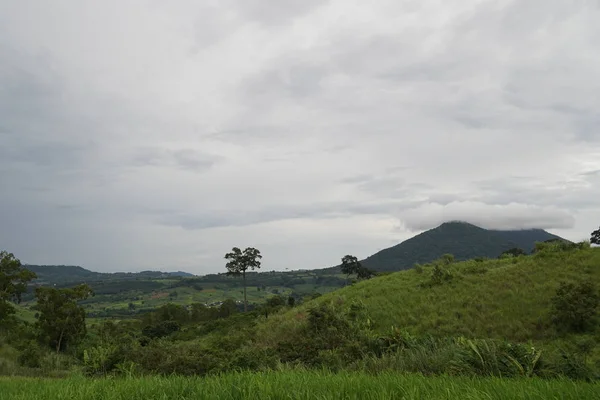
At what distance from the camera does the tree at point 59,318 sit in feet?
102

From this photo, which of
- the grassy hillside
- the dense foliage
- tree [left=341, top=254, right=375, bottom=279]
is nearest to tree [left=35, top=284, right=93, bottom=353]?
the dense foliage

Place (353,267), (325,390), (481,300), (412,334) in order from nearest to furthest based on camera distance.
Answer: (325,390) < (412,334) < (481,300) < (353,267)

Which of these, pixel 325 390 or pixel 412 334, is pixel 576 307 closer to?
pixel 412 334

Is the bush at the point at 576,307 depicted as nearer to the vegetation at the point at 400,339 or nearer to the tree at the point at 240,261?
the vegetation at the point at 400,339

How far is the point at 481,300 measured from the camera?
2367cm

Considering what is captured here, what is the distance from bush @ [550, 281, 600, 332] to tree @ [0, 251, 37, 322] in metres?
38.5

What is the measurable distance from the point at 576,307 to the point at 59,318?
1367 inches

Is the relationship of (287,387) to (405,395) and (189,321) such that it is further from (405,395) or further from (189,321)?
(189,321)

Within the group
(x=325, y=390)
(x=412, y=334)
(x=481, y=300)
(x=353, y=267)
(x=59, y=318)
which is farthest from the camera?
(x=353, y=267)

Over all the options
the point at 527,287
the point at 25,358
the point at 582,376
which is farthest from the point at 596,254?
the point at 25,358

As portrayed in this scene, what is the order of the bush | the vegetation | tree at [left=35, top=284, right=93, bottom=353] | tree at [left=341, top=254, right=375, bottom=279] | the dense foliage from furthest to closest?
1. tree at [left=341, top=254, right=375, bottom=279]
2. tree at [left=35, top=284, right=93, bottom=353]
3. the bush
4. the dense foliage
5. the vegetation

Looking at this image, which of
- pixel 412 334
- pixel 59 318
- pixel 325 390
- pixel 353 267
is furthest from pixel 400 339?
pixel 353 267

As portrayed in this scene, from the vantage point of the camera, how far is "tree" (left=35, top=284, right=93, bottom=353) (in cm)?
3114

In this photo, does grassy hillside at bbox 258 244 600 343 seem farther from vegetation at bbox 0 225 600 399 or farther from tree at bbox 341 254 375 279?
tree at bbox 341 254 375 279
